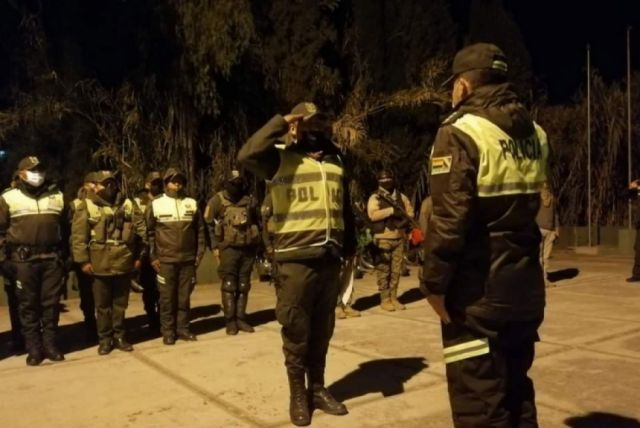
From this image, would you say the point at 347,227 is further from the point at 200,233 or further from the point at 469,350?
the point at 200,233

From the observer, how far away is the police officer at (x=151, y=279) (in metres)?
8.04

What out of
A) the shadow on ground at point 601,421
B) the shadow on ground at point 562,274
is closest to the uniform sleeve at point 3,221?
the shadow on ground at point 601,421

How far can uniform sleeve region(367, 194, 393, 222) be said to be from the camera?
8562 millimetres

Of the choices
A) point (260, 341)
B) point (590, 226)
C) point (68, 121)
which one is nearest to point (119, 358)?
point (260, 341)

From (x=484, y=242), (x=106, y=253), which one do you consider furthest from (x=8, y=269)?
(x=484, y=242)

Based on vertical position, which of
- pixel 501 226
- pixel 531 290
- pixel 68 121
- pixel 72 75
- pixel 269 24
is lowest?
pixel 531 290

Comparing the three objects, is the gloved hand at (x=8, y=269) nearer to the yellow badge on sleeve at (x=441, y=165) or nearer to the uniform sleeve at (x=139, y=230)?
the uniform sleeve at (x=139, y=230)

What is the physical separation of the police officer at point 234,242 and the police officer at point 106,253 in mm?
986

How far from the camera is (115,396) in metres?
5.38

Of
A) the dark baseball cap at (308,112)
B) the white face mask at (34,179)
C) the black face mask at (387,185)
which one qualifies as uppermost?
the dark baseball cap at (308,112)

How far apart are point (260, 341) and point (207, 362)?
0.92 metres

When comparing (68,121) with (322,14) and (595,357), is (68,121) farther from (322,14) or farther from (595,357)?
(595,357)

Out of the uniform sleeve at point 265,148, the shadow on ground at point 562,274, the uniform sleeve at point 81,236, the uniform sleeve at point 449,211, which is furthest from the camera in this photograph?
the shadow on ground at point 562,274

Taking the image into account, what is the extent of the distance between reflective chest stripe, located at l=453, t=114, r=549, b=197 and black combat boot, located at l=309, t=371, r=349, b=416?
2.33 meters
